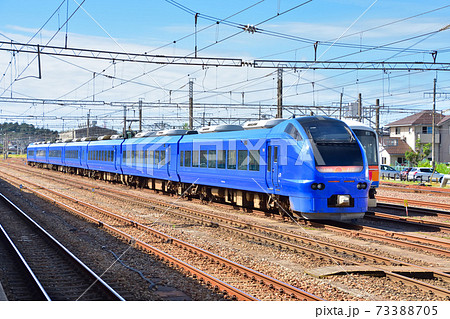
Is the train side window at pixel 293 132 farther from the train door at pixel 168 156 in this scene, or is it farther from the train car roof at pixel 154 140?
the train door at pixel 168 156

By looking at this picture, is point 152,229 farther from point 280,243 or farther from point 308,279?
point 308,279

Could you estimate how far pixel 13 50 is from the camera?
2259 centimetres

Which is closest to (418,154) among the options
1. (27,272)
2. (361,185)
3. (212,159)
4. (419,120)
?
(419,120)

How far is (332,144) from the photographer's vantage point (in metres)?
14.5

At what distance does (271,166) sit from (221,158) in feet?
13.2

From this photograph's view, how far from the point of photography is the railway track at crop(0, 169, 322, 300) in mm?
8273

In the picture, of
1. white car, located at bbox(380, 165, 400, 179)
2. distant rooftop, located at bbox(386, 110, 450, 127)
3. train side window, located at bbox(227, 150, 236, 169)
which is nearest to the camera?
train side window, located at bbox(227, 150, 236, 169)

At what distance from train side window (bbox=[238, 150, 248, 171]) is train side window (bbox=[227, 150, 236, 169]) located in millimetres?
415

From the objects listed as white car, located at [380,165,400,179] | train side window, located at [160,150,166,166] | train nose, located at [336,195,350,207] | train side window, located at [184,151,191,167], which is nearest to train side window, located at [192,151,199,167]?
train side window, located at [184,151,191,167]

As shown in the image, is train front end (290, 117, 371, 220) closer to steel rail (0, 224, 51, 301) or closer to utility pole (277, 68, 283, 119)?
steel rail (0, 224, 51, 301)

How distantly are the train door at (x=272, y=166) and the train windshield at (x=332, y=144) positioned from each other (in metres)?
1.40

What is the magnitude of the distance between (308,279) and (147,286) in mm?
2869

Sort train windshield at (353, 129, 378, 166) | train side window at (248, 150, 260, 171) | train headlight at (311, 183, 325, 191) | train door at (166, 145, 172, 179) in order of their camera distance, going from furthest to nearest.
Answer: train door at (166, 145, 172, 179) → train windshield at (353, 129, 378, 166) → train side window at (248, 150, 260, 171) → train headlight at (311, 183, 325, 191)

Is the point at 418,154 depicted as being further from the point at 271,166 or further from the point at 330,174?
the point at 330,174
